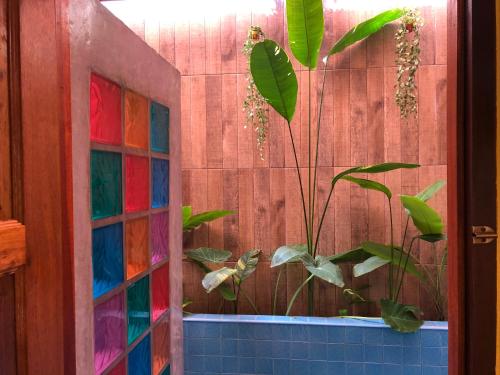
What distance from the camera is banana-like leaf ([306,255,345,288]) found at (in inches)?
72.1

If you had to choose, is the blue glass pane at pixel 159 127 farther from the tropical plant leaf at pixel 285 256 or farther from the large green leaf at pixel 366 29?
the large green leaf at pixel 366 29

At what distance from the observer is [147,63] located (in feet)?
3.68

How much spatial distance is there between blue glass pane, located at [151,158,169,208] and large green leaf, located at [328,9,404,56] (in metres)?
1.31

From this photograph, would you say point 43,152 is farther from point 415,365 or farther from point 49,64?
point 415,365

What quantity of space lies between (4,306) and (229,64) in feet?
6.55

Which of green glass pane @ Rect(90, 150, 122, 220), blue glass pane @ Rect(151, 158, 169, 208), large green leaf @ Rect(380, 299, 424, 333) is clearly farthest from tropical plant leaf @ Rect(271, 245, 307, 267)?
green glass pane @ Rect(90, 150, 122, 220)


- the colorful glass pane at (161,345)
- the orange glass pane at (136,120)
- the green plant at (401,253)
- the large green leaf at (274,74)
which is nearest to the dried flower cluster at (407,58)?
the green plant at (401,253)

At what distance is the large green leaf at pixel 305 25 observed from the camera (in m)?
1.98

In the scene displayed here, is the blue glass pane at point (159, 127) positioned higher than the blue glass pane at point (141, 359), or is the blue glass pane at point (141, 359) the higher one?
the blue glass pane at point (159, 127)

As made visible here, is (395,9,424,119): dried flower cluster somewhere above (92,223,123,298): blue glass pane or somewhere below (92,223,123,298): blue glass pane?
above

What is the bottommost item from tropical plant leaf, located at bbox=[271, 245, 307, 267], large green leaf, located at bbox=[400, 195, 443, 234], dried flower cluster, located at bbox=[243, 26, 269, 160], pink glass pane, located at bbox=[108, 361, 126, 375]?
pink glass pane, located at bbox=[108, 361, 126, 375]

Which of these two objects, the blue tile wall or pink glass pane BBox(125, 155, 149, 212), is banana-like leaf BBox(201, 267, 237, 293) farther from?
pink glass pane BBox(125, 155, 149, 212)

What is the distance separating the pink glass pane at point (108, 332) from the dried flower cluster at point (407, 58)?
1802 millimetres

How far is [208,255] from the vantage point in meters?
2.22
